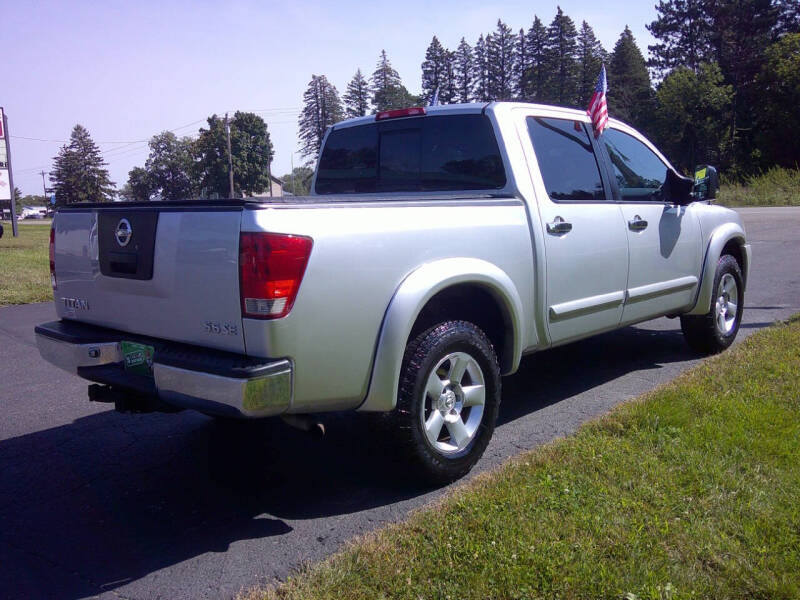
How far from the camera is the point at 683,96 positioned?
66625 millimetres

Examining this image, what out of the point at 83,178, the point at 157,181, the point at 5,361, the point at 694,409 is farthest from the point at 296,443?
the point at 83,178

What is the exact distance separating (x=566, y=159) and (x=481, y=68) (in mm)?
72494

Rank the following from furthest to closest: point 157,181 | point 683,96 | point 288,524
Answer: point 157,181 → point 683,96 → point 288,524

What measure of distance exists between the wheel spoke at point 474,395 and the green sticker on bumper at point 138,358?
1.58 metres

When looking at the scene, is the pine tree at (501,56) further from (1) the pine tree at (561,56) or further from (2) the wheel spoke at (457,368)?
(2) the wheel spoke at (457,368)

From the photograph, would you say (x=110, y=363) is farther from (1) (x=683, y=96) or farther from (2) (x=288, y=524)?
(1) (x=683, y=96)

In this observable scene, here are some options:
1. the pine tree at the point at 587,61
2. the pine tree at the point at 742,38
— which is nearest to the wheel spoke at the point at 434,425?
the pine tree at the point at 587,61

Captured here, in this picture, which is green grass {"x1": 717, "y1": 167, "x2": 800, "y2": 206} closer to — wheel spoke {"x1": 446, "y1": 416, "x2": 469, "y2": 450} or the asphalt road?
the asphalt road

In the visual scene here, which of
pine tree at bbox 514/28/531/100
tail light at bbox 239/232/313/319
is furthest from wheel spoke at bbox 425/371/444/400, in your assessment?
pine tree at bbox 514/28/531/100

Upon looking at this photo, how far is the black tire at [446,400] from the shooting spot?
359cm

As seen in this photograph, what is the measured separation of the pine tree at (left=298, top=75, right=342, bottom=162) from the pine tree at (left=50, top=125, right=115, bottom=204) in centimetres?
3009

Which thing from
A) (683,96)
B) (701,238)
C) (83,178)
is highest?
(683,96)

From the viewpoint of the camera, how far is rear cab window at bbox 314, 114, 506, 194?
471 centimetres

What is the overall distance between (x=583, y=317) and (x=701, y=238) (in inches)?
76.4
